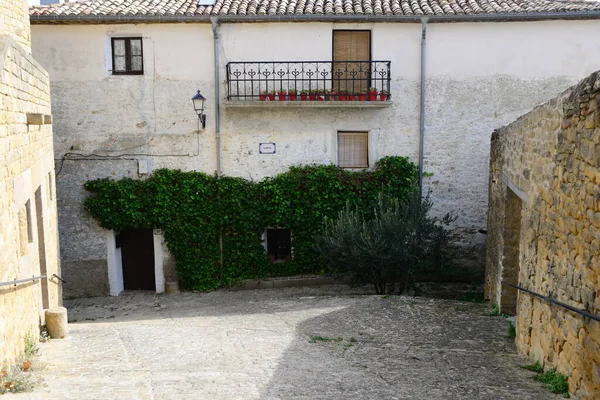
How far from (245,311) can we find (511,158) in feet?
17.4

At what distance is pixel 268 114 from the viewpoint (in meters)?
13.3

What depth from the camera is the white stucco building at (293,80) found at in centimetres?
1291

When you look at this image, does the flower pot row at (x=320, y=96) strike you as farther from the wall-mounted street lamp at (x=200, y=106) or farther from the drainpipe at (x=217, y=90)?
the wall-mounted street lamp at (x=200, y=106)

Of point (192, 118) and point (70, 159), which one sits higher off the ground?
point (192, 118)

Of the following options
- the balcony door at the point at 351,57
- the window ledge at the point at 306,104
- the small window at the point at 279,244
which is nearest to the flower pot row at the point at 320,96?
the window ledge at the point at 306,104

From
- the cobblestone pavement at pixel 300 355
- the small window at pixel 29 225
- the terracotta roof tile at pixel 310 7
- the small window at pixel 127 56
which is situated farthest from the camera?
the small window at pixel 127 56

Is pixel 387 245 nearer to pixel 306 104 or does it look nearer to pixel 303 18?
pixel 306 104

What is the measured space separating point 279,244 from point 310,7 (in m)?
5.39

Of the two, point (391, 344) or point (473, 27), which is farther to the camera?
point (473, 27)

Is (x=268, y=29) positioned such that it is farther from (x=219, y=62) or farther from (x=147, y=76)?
(x=147, y=76)

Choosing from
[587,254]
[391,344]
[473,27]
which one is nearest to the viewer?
[587,254]

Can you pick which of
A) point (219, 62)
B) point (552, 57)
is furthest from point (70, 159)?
point (552, 57)

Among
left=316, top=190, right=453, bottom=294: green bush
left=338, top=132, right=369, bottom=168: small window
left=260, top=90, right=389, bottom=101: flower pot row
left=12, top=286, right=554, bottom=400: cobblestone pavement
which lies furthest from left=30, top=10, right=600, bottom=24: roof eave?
left=12, top=286, right=554, bottom=400: cobblestone pavement

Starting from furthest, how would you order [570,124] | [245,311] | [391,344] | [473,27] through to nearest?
1. [473,27]
2. [245,311]
3. [391,344]
4. [570,124]
